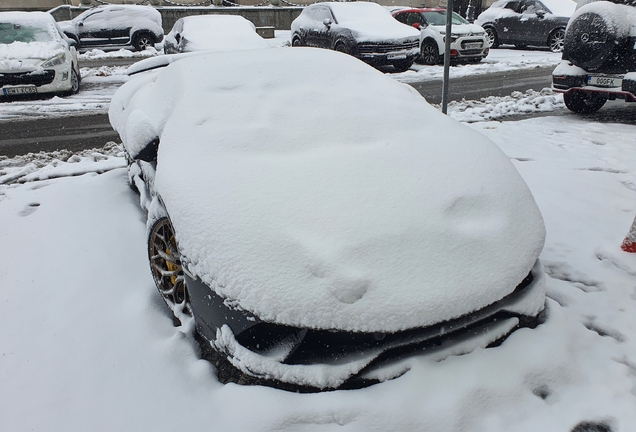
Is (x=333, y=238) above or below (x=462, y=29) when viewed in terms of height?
below

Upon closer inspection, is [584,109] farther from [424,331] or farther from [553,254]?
[424,331]

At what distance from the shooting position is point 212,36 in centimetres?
1066

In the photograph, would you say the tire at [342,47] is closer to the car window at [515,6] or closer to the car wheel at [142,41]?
the car window at [515,6]

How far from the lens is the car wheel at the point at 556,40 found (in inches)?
593

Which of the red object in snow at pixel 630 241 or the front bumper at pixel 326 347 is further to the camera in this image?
the red object in snow at pixel 630 241

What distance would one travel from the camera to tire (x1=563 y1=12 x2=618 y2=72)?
5.76 metres

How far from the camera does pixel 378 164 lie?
7.65ft

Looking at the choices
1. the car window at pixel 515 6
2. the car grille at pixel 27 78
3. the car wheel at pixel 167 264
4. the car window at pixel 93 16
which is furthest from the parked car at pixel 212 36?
the car window at pixel 515 6

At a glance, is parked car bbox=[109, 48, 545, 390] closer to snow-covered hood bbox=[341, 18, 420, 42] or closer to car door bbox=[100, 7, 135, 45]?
snow-covered hood bbox=[341, 18, 420, 42]

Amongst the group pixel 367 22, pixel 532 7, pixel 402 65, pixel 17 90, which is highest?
pixel 532 7

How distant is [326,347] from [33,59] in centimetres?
915

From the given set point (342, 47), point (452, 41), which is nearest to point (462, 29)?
point (452, 41)

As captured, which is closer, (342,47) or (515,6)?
(342,47)

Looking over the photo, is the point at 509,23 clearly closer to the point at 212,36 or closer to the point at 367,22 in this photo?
the point at 367,22
